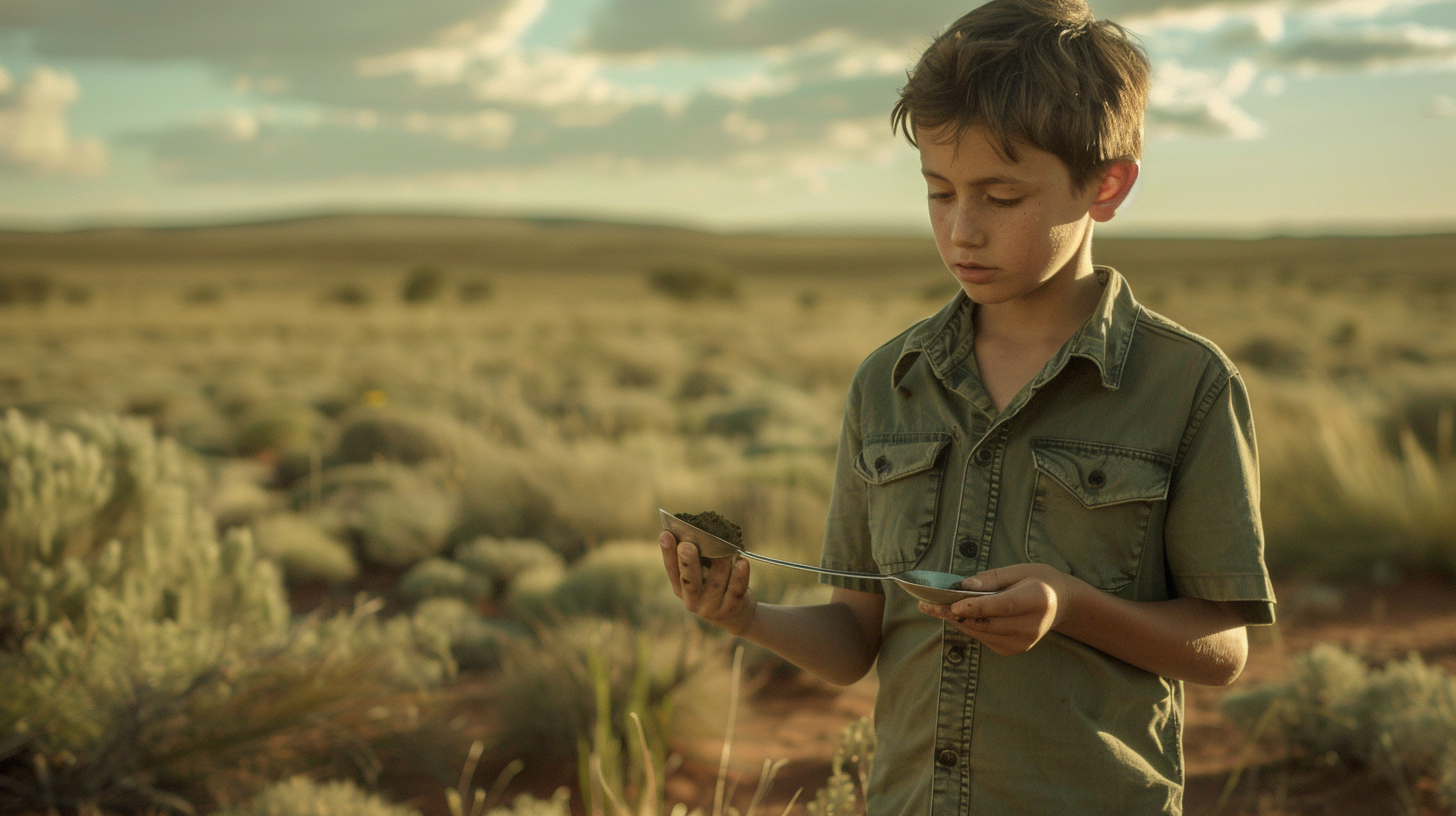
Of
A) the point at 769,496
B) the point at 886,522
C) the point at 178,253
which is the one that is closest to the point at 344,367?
the point at 769,496

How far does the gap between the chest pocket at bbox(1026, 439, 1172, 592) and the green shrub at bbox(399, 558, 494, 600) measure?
4.82 metres

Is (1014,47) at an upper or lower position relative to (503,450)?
upper

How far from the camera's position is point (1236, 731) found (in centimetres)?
394

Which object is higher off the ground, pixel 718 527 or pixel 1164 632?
pixel 718 527

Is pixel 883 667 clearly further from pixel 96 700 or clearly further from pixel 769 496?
pixel 769 496

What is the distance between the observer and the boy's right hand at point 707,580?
150 cm

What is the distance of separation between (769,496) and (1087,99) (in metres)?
5.07

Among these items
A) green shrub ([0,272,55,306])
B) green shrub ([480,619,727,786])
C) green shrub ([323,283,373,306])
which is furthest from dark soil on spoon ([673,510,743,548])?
green shrub ([0,272,55,306])

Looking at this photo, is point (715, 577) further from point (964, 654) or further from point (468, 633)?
point (468, 633)

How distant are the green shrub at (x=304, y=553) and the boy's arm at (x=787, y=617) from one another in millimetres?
5246

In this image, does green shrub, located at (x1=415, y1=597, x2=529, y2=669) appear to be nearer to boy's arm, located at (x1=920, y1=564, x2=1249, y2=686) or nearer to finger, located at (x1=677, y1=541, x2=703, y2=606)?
finger, located at (x1=677, y1=541, x2=703, y2=606)

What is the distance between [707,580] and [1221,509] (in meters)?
0.73

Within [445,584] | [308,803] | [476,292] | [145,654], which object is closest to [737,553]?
[308,803]

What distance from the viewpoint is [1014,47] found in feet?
5.09
